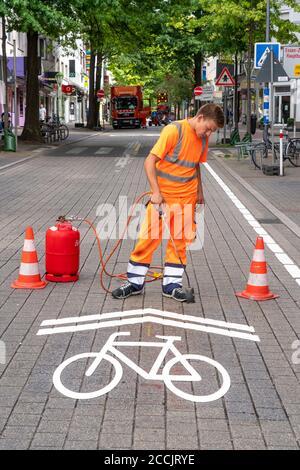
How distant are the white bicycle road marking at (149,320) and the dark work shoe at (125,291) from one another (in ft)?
1.52

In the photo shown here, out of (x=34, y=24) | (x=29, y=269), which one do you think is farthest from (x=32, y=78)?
(x=29, y=269)

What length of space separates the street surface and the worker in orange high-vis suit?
0.72 ft

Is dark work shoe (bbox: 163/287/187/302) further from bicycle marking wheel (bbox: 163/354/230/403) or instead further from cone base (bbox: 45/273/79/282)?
bicycle marking wheel (bbox: 163/354/230/403)

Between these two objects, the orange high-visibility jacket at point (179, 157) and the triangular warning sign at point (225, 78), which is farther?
the triangular warning sign at point (225, 78)

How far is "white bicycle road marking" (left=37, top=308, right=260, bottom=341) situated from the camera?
589cm

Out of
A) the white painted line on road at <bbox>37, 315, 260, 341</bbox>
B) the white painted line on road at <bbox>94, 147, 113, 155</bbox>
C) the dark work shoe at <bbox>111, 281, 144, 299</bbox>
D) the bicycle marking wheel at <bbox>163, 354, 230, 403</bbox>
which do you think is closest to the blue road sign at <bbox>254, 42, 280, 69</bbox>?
the white painted line on road at <bbox>94, 147, 113, 155</bbox>

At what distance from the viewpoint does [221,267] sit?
27.7 ft

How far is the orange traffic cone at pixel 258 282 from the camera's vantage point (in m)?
6.99

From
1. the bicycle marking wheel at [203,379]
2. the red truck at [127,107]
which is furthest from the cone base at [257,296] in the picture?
the red truck at [127,107]

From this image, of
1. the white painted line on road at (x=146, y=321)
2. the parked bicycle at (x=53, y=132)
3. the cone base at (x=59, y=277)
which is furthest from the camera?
the parked bicycle at (x=53, y=132)

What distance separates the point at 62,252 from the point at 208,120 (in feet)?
6.38

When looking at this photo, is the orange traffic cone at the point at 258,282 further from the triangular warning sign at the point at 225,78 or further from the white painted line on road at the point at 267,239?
the triangular warning sign at the point at 225,78

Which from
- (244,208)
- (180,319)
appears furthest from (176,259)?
(244,208)
